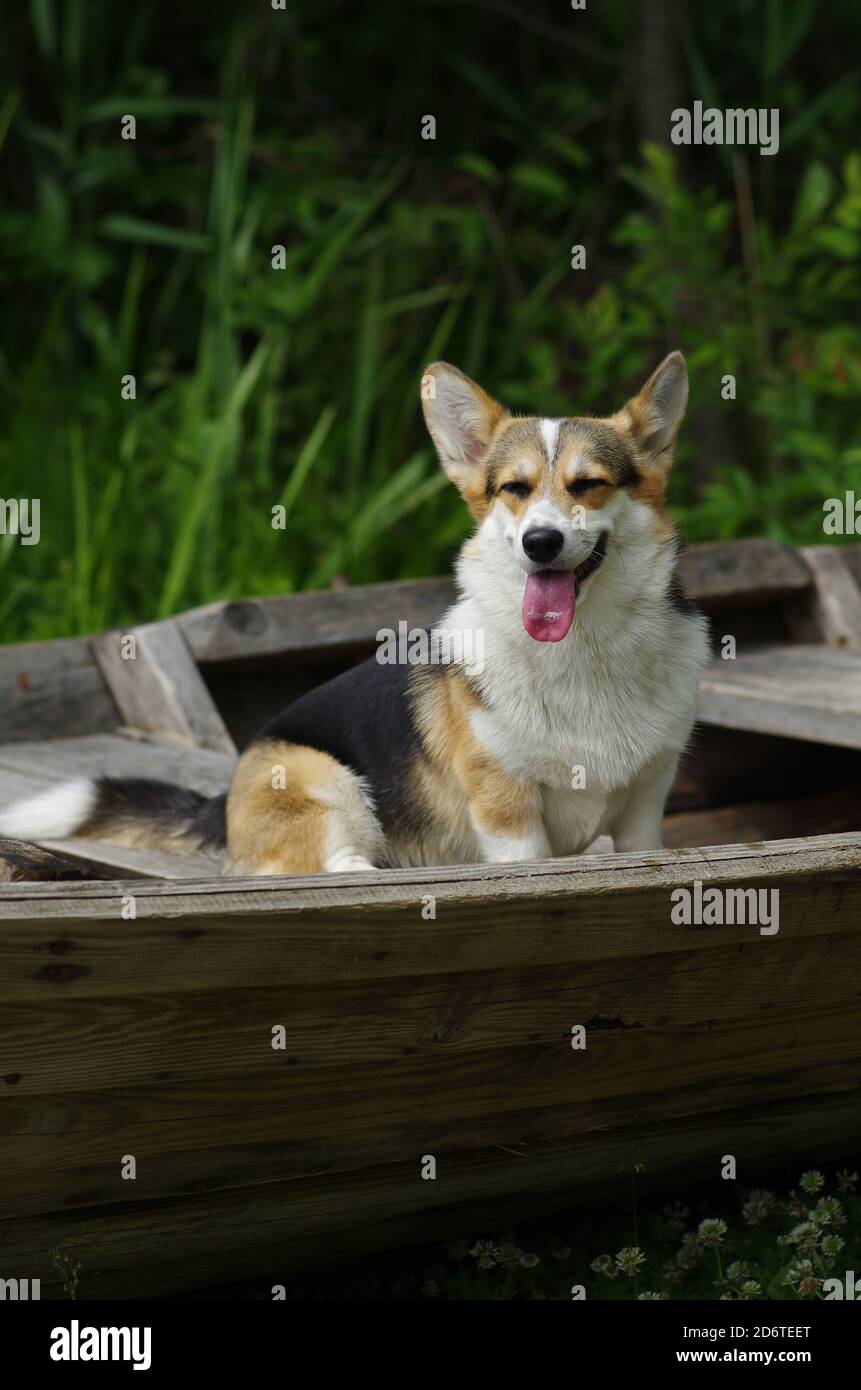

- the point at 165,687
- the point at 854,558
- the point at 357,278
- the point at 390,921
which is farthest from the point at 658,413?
A: the point at 357,278

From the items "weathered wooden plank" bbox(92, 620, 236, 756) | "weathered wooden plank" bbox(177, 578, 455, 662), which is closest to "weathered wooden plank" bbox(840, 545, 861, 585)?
"weathered wooden plank" bbox(177, 578, 455, 662)

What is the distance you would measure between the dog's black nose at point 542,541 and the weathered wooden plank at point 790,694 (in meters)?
1.38

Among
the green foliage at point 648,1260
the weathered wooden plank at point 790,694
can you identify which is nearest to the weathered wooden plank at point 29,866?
the green foliage at point 648,1260

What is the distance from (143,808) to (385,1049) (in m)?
1.08

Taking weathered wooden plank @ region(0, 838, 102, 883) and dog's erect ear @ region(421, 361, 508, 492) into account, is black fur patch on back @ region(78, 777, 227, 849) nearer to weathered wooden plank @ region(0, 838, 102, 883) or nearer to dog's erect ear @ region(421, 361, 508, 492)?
weathered wooden plank @ region(0, 838, 102, 883)

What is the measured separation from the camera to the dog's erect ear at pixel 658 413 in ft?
8.80

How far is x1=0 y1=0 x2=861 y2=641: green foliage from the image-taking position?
524 cm

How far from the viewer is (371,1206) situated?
8.01ft

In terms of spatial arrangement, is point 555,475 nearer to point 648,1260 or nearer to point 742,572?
point 648,1260

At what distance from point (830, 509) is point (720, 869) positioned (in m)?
2.27

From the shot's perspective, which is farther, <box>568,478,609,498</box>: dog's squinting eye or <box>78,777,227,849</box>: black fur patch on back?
<box>78,777,227,849</box>: black fur patch on back

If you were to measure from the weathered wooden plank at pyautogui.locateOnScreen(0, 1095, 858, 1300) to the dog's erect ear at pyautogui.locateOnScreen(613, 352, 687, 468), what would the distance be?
1146 millimetres

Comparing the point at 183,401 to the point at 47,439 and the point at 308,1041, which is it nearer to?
the point at 47,439

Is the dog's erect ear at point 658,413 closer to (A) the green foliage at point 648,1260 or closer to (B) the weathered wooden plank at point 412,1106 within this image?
(B) the weathered wooden plank at point 412,1106
